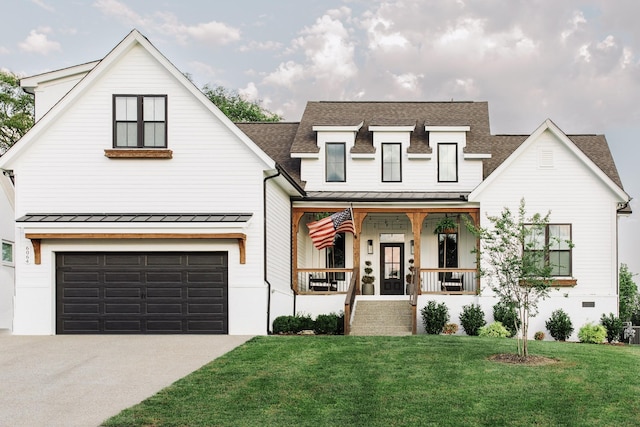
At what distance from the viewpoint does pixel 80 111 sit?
2397cm

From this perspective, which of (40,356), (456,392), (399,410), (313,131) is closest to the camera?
(399,410)

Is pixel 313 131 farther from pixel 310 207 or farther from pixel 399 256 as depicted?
pixel 399 256

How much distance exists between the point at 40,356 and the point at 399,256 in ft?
49.6

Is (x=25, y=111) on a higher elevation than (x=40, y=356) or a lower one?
higher

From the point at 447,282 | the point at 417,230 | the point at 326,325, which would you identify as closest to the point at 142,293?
the point at 326,325

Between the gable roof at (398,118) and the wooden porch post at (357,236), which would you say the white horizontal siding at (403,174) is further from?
the wooden porch post at (357,236)

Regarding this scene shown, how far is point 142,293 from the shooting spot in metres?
23.8

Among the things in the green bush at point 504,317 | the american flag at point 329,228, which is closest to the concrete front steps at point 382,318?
the green bush at point 504,317

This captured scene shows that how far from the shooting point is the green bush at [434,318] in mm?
26141

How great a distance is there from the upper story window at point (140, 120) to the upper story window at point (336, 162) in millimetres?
7528

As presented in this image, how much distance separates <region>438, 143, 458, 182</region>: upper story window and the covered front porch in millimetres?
1308

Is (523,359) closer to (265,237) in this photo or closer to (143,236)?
(265,237)

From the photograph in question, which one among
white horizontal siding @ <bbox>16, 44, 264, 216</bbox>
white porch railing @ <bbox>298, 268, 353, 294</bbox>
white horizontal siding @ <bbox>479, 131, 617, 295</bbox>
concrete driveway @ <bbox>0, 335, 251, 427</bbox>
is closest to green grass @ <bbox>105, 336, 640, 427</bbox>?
concrete driveway @ <bbox>0, 335, 251, 427</bbox>

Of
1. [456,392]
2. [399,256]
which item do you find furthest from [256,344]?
[399,256]
